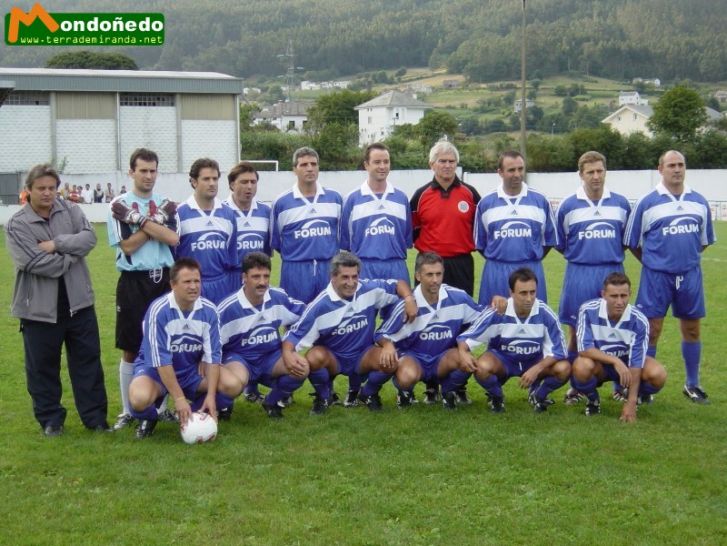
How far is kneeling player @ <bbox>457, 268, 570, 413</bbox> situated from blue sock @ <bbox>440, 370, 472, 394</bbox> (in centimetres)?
9

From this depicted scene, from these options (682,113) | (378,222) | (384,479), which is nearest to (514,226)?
(378,222)

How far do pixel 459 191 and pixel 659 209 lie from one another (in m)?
1.52

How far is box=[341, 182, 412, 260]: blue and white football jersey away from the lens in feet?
23.0

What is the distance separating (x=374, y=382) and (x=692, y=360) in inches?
99.3

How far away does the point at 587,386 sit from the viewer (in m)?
6.50

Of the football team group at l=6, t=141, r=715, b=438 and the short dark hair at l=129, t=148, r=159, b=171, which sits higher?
the short dark hair at l=129, t=148, r=159, b=171

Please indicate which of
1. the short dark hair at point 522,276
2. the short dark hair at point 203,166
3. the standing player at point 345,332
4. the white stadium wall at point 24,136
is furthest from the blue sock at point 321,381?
the white stadium wall at point 24,136

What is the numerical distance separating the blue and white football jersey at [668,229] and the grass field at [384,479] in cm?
108

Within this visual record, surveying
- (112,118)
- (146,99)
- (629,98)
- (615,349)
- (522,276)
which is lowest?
(615,349)

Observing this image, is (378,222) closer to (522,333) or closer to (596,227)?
(522,333)

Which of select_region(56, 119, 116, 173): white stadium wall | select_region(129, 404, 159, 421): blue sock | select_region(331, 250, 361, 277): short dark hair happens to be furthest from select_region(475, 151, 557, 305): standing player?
select_region(56, 119, 116, 173): white stadium wall

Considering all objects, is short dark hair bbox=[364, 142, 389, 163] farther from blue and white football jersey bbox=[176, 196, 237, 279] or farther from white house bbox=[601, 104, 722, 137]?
white house bbox=[601, 104, 722, 137]

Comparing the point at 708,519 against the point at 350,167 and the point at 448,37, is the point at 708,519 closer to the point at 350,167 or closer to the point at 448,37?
the point at 350,167

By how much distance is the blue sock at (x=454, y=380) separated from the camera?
6.65 meters
